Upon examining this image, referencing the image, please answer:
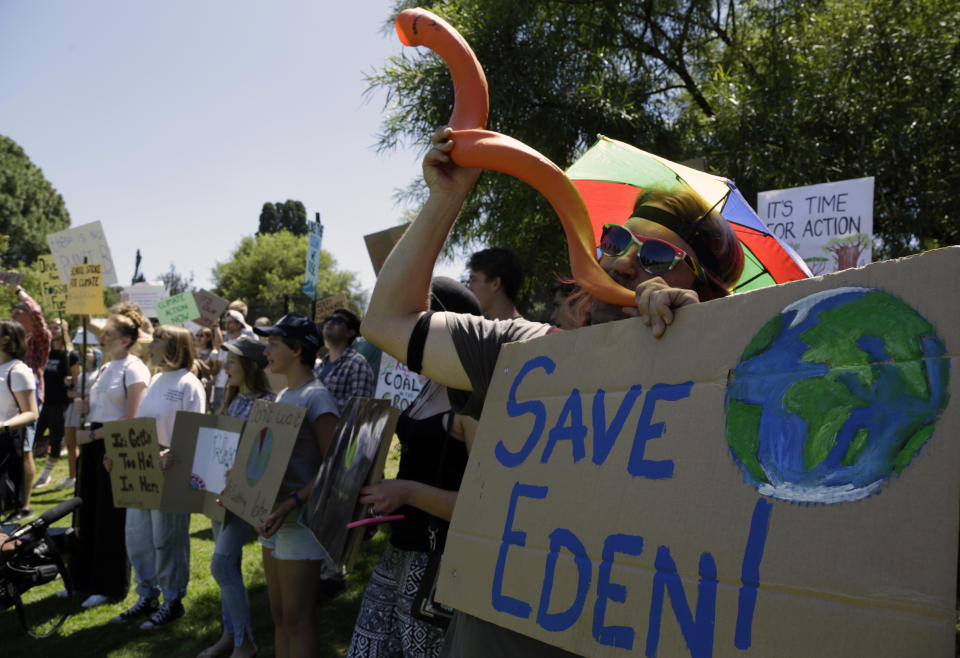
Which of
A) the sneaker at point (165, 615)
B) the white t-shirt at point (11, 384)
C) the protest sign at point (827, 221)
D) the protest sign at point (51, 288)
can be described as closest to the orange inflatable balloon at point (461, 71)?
the protest sign at point (827, 221)

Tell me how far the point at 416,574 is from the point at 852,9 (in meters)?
6.44

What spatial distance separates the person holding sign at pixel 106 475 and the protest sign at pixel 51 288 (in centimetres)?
315

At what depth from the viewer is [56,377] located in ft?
31.1

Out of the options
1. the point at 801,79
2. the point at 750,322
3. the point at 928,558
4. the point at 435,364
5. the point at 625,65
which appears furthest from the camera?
the point at 625,65

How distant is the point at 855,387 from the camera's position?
0.96m

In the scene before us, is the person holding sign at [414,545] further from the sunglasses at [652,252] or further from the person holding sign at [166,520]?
the person holding sign at [166,520]

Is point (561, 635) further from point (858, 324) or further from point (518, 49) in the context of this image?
point (518, 49)

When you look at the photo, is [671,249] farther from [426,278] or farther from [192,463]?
[192,463]

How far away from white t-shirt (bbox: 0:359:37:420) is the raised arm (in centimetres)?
515

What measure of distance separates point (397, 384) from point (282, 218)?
65963mm

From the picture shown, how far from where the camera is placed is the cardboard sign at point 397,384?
515 cm

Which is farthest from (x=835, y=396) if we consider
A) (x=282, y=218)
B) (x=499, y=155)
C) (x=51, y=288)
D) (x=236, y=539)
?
(x=282, y=218)

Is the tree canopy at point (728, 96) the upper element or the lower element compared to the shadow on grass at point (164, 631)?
upper

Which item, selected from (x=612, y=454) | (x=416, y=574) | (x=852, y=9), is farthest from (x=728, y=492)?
(x=852, y=9)
